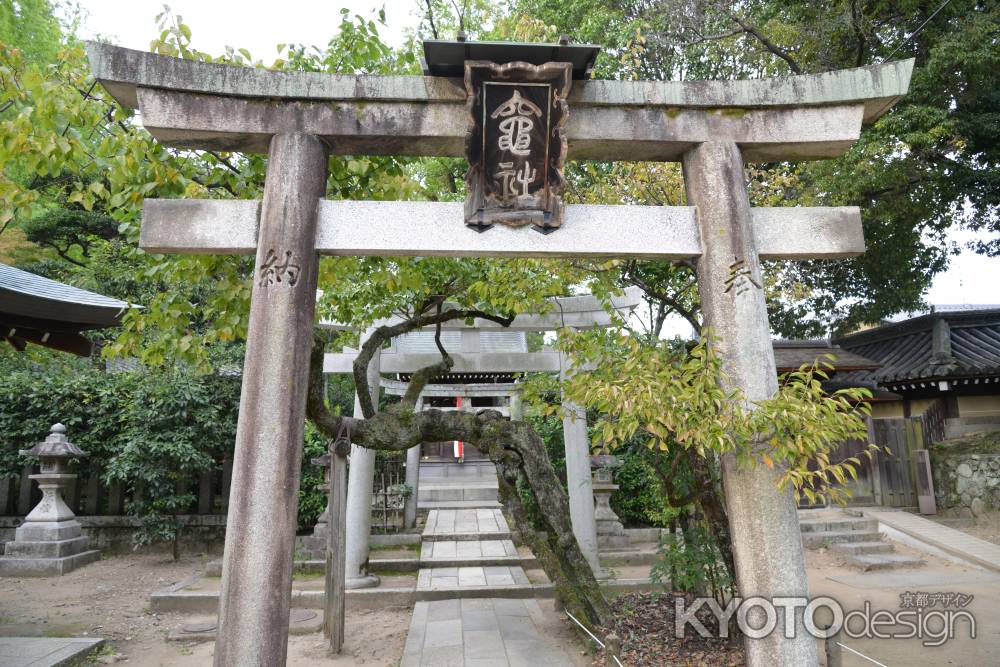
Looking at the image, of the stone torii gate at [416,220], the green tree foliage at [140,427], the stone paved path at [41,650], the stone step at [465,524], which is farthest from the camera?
the stone step at [465,524]

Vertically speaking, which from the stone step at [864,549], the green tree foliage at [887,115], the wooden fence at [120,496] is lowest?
the stone step at [864,549]

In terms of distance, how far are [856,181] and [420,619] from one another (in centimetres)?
943

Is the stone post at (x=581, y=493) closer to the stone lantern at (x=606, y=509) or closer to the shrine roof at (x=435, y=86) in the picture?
the stone lantern at (x=606, y=509)

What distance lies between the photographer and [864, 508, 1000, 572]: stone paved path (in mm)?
9048

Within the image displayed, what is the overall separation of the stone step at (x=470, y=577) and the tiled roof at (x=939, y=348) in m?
9.82

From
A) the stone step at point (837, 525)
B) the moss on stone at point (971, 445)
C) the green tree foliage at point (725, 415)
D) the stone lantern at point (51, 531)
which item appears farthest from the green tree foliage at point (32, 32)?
the moss on stone at point (971, 445)

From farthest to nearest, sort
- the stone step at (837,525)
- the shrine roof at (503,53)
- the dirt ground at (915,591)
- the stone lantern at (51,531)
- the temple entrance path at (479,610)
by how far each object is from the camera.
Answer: the stone step at (837,525) < the stone lantern at (51,531) < the dirt ground at (915,591) < the temple entrance path at (479,610) < the shrine roof at (503,53)

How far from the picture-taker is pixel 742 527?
142 inches

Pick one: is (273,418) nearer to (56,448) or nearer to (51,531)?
(56,448)

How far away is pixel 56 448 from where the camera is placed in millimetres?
9570

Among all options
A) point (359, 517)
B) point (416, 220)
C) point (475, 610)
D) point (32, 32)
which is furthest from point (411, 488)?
Answer: point (32, 32)

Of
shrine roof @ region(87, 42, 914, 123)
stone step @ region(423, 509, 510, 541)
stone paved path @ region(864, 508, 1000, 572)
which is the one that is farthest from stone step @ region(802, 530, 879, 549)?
shrine roof @ region(87, 42, 914, 123)

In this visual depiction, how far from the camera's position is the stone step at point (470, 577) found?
7734 mm

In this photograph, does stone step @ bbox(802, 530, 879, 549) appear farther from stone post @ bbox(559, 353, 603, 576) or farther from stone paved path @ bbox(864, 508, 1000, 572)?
stone post @ bbox(559, 353, 603, 576)
